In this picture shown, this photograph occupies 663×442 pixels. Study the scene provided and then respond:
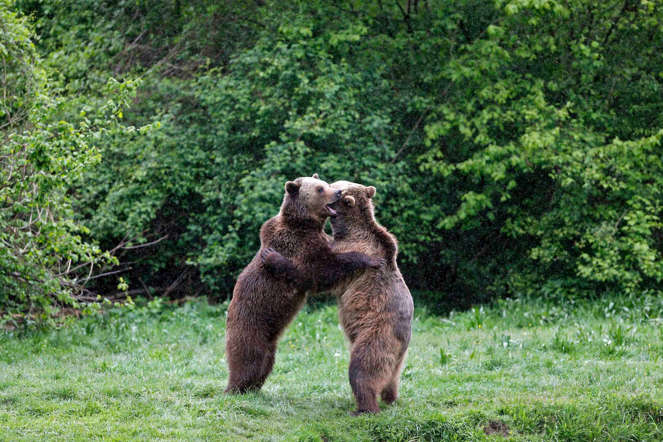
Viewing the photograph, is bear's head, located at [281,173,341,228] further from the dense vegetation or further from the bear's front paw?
the dense vegetation

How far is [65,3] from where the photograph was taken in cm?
1507

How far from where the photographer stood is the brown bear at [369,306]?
233 inches

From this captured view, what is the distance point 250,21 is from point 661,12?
785 centimetres

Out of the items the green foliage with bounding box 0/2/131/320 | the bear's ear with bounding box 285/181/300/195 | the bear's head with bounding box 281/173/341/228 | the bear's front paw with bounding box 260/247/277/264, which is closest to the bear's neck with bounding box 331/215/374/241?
the bear's head with bounding box 281/173/341/228

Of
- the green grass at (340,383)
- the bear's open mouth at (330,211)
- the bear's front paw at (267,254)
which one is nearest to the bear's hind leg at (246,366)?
the green grass at (340,383)

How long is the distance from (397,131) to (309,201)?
26.6ft

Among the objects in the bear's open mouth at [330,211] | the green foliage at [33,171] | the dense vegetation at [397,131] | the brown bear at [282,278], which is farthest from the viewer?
the dense vegetation at [397,131]

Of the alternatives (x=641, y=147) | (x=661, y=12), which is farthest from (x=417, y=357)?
(x=661, y=12)

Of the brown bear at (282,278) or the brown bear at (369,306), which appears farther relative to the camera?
the brown bear at (282,278)

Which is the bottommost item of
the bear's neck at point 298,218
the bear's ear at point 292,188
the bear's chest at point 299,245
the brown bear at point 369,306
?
the brown bear at point 369,306

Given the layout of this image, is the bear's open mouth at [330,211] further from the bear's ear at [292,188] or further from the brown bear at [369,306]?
the bear's ear at [292,188]

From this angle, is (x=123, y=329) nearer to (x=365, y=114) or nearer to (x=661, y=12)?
(x=365, y=114)

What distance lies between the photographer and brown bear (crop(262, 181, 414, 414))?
5.91 m

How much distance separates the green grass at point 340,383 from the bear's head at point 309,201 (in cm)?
162
